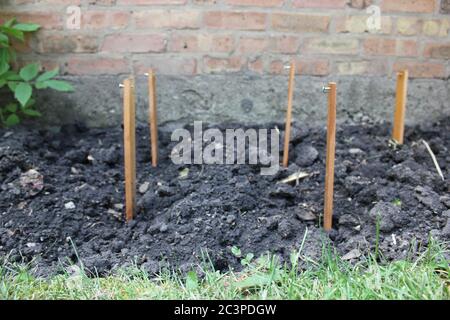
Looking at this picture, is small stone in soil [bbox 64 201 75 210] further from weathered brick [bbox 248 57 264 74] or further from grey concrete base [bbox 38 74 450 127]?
weathered brick [bbox 248 57 264 74]

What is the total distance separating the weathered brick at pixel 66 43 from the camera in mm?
3527

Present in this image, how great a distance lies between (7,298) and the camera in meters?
2.14

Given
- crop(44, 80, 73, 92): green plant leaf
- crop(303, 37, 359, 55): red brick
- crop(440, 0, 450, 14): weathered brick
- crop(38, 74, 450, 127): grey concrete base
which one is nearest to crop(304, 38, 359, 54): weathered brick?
crop(303, 37, 359, 55): red brick

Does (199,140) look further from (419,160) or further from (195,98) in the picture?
(419,160)

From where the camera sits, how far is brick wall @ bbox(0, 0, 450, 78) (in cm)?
350

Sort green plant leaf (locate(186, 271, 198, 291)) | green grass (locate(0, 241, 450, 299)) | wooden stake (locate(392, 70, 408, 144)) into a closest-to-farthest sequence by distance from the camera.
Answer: green grass (locate(0, 241, 450, 299)) < green plant leaf (locate(186, 271, 198, 291)) < wooden stake (locate(392, 70, 408, 144))

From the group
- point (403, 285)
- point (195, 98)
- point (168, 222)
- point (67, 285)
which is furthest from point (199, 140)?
point (403, 285)

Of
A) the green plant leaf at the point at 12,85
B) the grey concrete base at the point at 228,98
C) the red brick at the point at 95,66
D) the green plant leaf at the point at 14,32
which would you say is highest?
the green plant leaf at the point at 14,32

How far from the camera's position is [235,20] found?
11.6 feet

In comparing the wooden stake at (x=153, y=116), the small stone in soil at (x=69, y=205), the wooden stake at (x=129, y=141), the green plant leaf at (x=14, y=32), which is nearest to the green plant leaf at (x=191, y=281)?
the wooden stake at (x=129, y=141)

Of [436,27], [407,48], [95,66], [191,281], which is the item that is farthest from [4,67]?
[436,27]

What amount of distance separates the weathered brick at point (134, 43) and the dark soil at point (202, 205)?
559 mm

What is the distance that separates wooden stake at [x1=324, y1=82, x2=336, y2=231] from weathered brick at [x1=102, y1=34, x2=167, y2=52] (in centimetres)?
137

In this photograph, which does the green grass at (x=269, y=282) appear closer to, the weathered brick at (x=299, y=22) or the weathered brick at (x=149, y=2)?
the weathered brick at (x=299, y=22)
